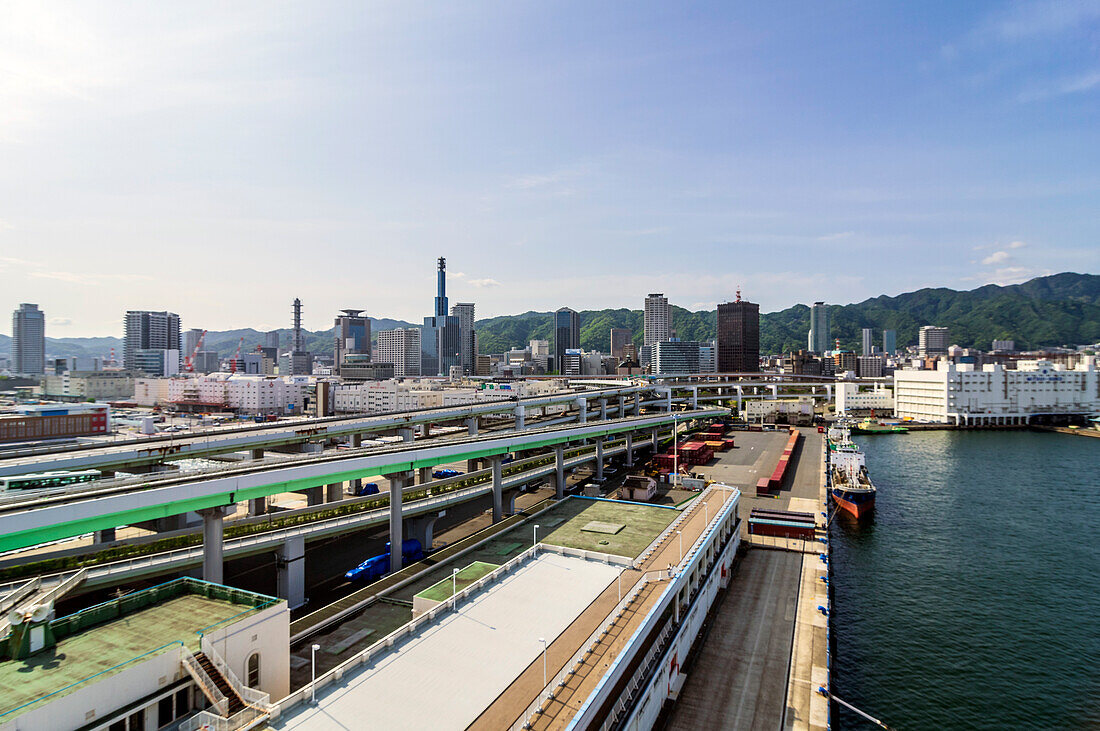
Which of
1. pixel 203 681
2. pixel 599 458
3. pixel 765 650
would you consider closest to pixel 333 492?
pixel 599 458

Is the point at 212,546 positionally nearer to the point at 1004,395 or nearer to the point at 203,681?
the point at 203,681

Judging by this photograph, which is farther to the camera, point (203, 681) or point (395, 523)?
point (395, 523)

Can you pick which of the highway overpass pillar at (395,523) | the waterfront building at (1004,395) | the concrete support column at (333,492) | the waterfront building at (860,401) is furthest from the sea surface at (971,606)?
the waterfront building at (860,401)

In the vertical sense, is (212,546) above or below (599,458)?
above

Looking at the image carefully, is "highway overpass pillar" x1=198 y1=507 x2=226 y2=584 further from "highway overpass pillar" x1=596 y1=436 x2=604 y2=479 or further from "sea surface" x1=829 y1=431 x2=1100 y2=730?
"highway overpass pillar" x1=596 y1=436 x2=604 y2=479

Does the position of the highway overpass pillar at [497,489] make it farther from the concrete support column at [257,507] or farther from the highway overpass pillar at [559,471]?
the concrete support column at [257,507]

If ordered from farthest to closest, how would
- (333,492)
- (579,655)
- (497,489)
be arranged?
(333,492), (497,489), (579,655)
